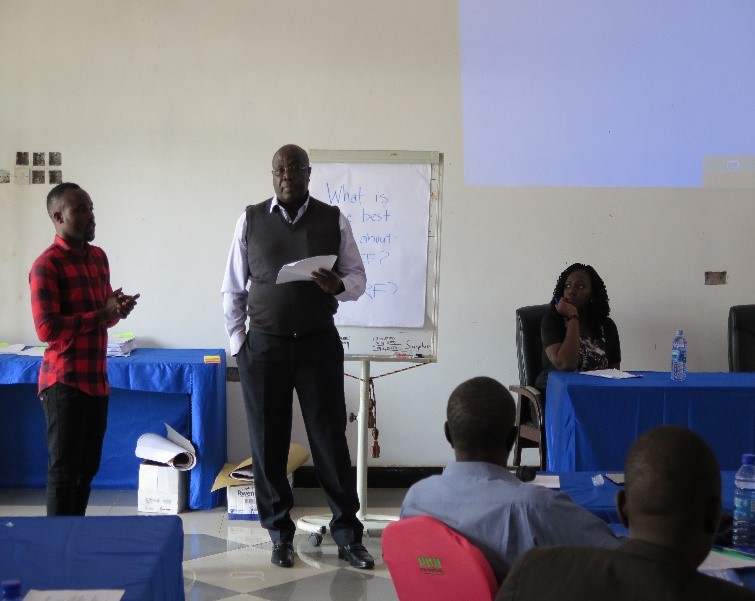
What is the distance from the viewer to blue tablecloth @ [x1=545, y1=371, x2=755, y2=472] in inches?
153

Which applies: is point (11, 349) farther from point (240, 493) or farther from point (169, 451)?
point (240, 493)

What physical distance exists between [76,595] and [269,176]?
370 cm

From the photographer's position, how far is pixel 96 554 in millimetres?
1765

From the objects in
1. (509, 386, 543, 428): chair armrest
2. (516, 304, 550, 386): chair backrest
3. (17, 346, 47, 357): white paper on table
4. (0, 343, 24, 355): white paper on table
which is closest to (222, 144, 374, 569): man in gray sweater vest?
(509, 386, 543, 428): chair armrest

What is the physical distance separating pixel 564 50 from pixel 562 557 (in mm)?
4251

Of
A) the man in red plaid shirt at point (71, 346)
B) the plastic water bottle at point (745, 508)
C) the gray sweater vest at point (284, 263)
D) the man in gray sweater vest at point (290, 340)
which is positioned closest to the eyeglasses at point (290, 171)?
the man in gray sweater vest at point (290, 340)

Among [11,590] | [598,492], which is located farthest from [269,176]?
[11,590]

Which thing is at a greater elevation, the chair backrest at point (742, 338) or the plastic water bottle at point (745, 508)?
the chair backrest at point (742, 338)

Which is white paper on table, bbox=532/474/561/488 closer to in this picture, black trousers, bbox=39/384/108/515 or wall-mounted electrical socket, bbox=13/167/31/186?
black trousers, bbox=39/384/108/515

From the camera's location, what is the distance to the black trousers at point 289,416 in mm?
3693

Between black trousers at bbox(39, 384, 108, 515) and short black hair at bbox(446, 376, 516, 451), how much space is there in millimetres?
1702

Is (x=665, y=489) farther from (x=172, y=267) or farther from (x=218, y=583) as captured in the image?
(x=172, y=267)

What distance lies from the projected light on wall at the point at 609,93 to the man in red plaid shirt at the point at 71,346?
2478 mm

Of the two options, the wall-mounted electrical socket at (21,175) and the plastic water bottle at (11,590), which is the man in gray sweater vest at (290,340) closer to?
the wall-mounted electrical socket at (21,175)
